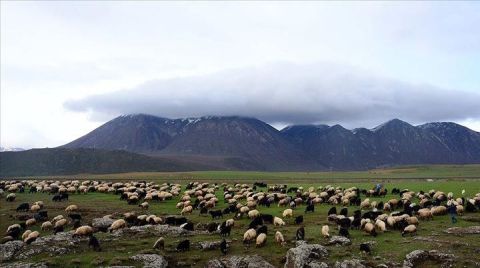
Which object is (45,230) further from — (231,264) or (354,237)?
(354,237)

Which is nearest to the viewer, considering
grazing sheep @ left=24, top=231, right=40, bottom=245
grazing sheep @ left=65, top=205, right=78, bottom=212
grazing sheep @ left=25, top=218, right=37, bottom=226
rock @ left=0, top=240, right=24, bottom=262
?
rock @ left=0, top=240, right=24, bottom=262

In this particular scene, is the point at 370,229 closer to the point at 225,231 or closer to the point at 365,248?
the point at 365,248

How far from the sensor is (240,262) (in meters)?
26.2

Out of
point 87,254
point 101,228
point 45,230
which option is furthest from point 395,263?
point 45,230

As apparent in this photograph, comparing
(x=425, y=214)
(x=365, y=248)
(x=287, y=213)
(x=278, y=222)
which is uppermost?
(x=425, y=214)

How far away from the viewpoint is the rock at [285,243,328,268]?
82.3ft

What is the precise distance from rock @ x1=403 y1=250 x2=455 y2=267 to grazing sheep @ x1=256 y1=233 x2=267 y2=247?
8731 mm

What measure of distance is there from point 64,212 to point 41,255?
16191 millimetres

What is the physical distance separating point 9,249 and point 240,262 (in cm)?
1500

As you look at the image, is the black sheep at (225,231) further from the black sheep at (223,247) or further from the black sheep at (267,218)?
the black sheep at (267,218)

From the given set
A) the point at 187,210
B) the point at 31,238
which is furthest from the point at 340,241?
the point at 31,238

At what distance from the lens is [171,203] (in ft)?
162

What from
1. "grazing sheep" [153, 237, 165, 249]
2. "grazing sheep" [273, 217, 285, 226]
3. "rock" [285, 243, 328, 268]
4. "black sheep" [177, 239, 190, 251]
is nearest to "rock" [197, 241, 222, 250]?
"black sheep" [177, 239, 190, 251]

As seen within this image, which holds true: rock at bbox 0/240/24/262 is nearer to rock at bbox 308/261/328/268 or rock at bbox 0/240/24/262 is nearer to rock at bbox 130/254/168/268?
rock at bbox 130/254/168/268
